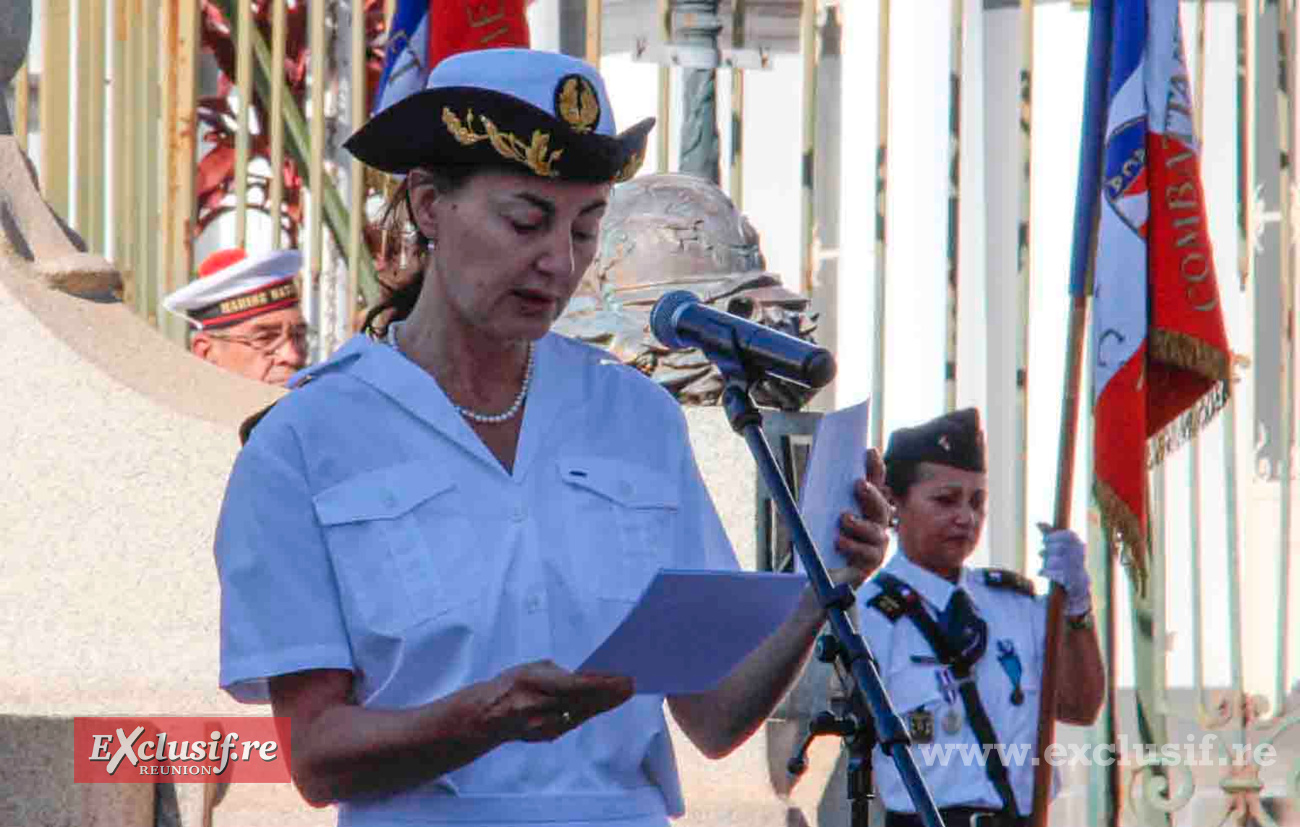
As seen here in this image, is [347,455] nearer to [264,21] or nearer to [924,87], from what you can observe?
[264,21]

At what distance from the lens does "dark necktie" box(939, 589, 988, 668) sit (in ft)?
16.3

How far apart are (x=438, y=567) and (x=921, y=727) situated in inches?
103

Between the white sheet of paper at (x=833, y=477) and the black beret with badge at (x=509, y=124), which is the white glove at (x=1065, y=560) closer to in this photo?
the white sheet of paper at (x=833, y=477)

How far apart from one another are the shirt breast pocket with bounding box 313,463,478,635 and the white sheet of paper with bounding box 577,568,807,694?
0.78ft

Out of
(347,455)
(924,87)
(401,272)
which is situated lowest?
(347,455)

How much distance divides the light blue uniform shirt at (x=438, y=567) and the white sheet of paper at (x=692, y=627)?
0.36 ft

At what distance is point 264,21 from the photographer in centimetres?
809

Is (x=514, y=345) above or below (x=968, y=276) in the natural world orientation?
below

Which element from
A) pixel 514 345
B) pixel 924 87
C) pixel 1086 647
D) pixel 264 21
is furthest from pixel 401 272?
pixel 924 87

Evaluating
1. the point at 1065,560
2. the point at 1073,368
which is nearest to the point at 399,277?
the point at 1073,368

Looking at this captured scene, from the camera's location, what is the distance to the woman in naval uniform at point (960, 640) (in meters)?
4.88

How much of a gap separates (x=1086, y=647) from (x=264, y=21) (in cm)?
414

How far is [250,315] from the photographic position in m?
6.38

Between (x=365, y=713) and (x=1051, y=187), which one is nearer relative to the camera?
(x=365, y=713)
